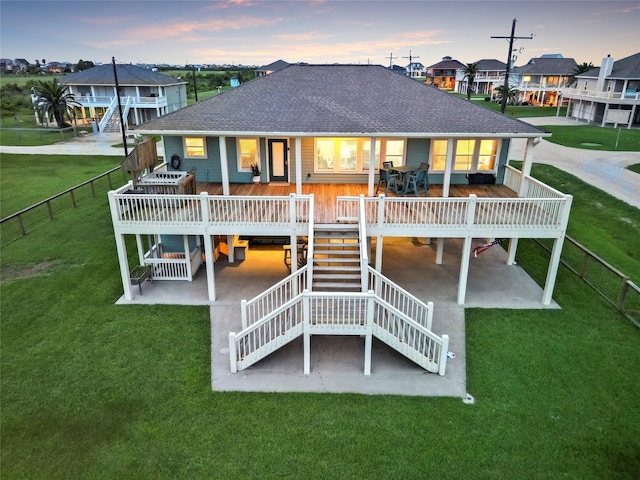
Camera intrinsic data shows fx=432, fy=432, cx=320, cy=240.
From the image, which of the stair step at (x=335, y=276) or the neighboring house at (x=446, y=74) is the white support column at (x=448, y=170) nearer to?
the stair step at (x=335, y=276)

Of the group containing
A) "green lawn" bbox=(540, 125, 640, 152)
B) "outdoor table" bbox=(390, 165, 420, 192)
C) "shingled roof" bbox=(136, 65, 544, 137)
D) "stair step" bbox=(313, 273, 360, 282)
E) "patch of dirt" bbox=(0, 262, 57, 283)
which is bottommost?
"patch of dirt" bbox=(0, 262, 57, 283)

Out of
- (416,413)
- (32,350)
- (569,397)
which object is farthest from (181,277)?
(569,397)

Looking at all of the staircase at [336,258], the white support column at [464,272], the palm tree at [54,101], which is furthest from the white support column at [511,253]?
the palm tree at [54,101]

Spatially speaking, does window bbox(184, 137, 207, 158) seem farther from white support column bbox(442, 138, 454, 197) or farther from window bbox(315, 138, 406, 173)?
white support column bbox(442, 138, 454, 197)

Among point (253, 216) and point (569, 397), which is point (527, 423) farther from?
point (253, 216)

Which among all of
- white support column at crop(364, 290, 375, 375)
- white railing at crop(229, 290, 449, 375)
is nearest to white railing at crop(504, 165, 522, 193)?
white railing at crop(229, 290, 449, 375)

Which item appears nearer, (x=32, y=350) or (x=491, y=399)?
(x=491, y=399)
